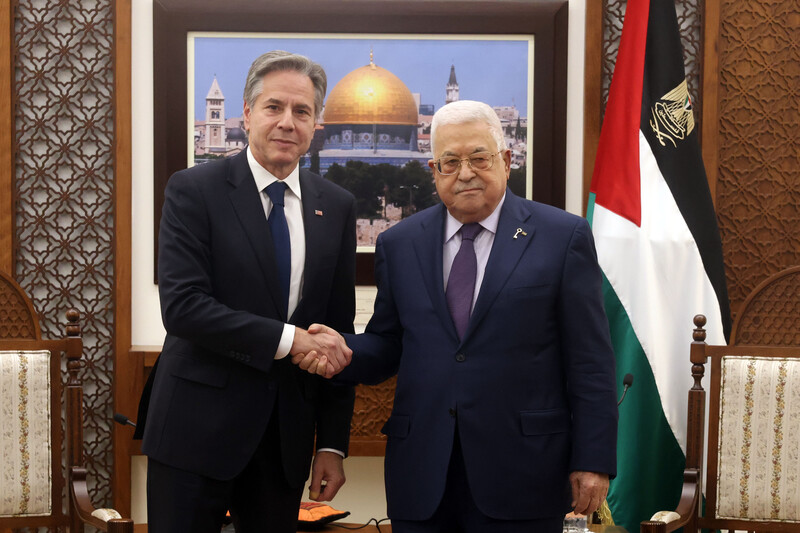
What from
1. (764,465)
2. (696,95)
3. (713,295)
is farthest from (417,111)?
(764,465)

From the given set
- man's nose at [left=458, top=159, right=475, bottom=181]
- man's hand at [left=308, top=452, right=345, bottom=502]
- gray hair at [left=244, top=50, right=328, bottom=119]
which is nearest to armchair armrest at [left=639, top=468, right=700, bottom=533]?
man's hand at [left=308, top=452, right=345, bottom=502]

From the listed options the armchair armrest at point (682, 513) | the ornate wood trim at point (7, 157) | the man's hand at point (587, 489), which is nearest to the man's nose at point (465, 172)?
the man's hand at point (587, 489)

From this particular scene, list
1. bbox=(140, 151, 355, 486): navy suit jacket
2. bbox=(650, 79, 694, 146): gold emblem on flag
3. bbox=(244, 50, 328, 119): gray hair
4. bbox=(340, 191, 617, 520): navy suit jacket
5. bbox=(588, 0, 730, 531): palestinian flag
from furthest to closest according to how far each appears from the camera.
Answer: bbox=(650, 79, 694, 146): gold emblem on flag < bbox=(588, 0, 730, 531): palestinian flag < bbox=(244, 50, 328, 119): gray hair < bbox=(140, 151, 355, 486): navy suit jacket < bbox=(340, 191, 617, 520): navy suit jacket

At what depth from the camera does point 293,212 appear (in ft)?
6.66

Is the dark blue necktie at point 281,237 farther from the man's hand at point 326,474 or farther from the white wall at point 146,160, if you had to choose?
the white wall at point 146,160

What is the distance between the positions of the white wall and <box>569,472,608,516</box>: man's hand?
1.82m

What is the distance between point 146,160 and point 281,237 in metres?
1.66

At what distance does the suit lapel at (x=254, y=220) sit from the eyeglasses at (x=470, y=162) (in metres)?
0.45

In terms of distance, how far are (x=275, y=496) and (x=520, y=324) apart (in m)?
0.71

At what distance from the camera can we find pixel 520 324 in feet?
5.76

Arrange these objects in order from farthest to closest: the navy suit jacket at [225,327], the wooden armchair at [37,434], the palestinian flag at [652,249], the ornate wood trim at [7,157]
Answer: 1. the ornate wood trim at [7,157]
2. the palestinian flag at [652,249]
3. the wooden armchair at [37,434]
4. the navy suit jacket at [225,327]

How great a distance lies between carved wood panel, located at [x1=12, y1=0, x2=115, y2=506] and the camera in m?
3.30

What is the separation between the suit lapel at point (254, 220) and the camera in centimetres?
190

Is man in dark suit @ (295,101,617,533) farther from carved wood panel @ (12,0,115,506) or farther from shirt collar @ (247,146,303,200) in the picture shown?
carved wood panel @ (12,0,115,506)
